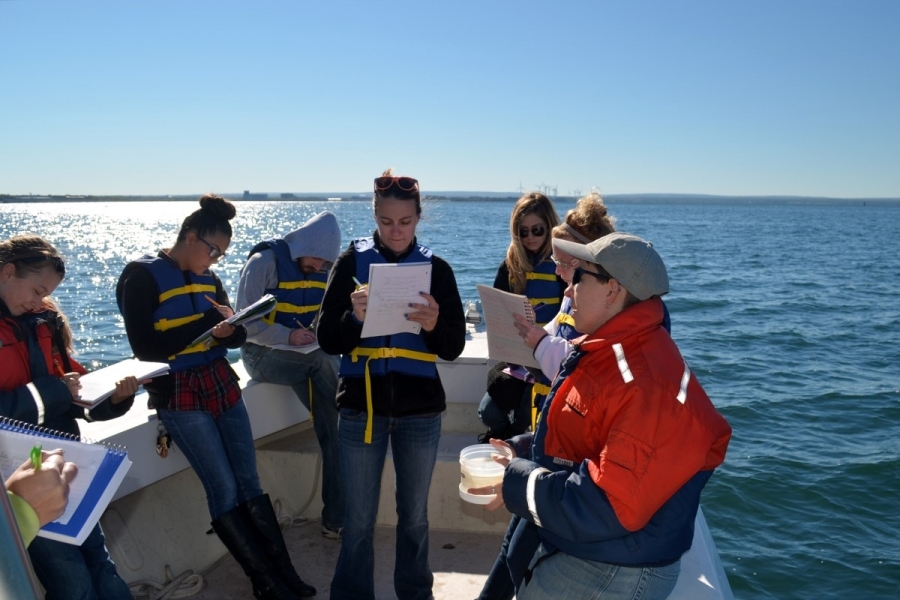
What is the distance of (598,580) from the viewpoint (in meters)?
1.93

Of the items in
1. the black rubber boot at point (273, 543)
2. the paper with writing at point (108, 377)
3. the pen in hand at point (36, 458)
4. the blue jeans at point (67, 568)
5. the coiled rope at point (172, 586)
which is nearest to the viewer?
the pen in hand at point (36, 458)

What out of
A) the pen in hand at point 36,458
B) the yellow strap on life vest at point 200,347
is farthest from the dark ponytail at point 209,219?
the pen in hand at point 36,458

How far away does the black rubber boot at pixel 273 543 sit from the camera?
3203 millimetres

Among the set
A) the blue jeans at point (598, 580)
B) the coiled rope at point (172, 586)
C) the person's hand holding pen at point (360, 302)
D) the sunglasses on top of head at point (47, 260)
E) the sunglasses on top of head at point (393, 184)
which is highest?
the sunglasses on top of head at point (393, 184)

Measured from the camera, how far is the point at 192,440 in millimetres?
3117

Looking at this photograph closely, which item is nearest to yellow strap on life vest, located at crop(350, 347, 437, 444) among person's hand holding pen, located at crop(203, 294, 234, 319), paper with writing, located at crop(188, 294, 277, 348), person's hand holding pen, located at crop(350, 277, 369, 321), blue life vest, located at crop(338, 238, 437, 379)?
blue life vest, located at crop(338, 238, 437, 379)

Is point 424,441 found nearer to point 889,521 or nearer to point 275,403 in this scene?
point 275,403

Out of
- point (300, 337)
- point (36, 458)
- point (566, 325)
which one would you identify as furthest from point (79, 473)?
point (300, 337)

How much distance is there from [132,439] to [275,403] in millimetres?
970

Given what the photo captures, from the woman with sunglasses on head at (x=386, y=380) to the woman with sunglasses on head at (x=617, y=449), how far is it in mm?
854

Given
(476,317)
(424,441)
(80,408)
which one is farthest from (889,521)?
(80,408)

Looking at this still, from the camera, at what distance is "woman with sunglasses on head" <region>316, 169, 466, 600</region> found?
9.25 ft

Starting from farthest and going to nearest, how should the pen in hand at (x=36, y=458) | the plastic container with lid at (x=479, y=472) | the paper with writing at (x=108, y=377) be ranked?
the paper with writing at (x=108, y=377), the plastic container with lid at (x=479, y=472), the pen in hand at (x=36, y=458)

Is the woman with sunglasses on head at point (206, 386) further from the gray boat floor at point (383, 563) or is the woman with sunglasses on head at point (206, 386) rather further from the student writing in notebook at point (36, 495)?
the student writing in notebook at point (36, 495)
